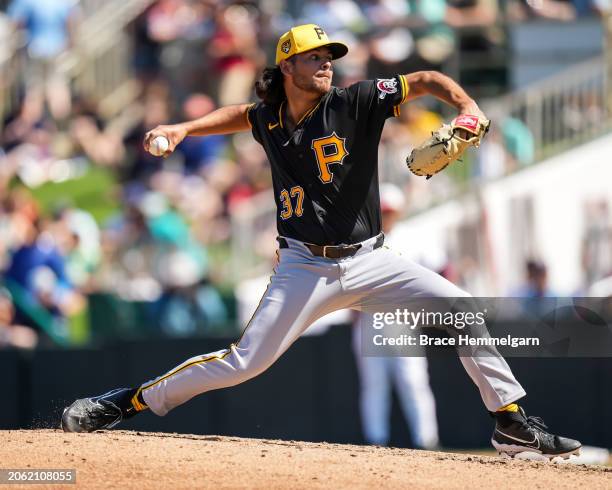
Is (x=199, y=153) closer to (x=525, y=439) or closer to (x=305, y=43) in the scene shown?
(x=305, y=43)

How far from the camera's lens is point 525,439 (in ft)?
25.0

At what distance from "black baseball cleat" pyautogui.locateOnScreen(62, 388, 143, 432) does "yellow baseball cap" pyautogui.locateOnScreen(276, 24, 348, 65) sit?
2.22 meters

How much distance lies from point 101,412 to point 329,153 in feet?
7.01

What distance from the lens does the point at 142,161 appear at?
54.0 ft

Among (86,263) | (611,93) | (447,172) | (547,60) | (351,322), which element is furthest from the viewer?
(547,60)

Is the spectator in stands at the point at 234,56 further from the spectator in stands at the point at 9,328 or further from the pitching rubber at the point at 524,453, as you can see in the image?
the pitching rubber at the point at 524,453

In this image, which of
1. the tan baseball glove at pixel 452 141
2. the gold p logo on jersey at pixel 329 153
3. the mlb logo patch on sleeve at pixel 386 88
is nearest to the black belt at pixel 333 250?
the gold p logo on jersey at pixel 329 153

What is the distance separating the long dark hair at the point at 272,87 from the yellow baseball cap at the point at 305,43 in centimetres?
17

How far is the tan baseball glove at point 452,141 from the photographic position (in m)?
6.91

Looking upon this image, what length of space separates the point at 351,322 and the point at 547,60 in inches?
285

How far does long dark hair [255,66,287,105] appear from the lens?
7688 mm

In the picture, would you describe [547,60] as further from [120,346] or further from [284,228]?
[284,228]

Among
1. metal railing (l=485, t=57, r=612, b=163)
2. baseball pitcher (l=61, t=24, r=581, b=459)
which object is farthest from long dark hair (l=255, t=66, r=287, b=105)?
metal railing (l=485, t=57, r=612, b=163)

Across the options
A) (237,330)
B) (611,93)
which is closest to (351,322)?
(237,330)
